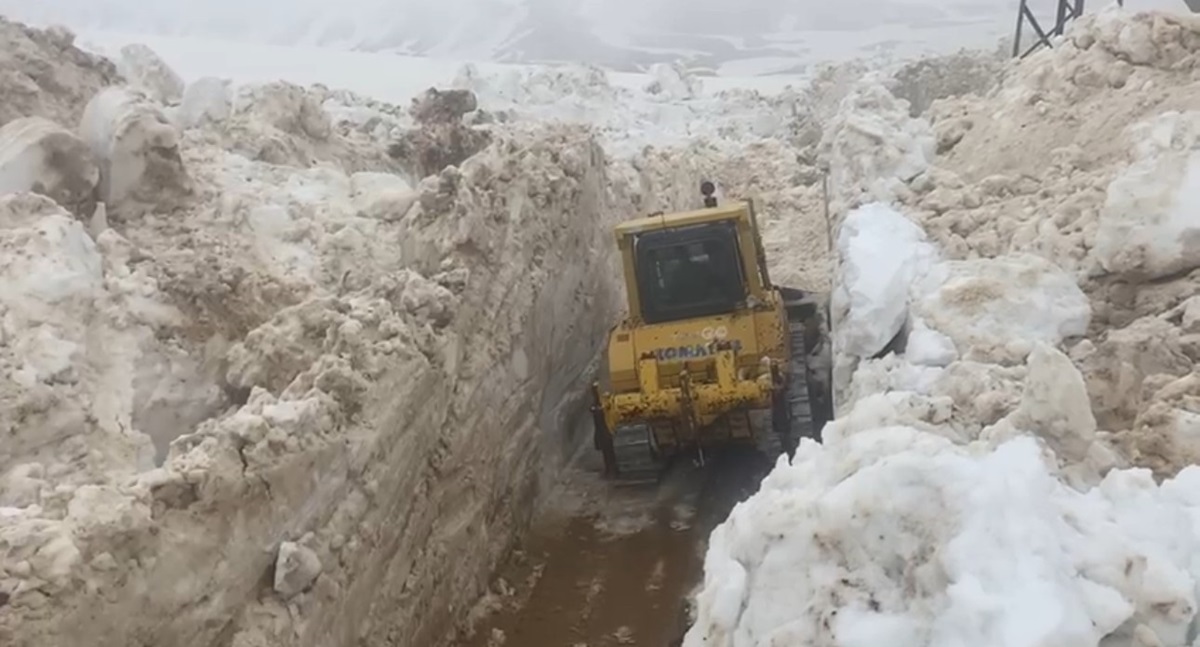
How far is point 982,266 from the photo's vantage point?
5.97 meters

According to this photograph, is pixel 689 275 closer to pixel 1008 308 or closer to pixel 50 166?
pixel 1008 308

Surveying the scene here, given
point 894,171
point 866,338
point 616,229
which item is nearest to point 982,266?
point 866,338

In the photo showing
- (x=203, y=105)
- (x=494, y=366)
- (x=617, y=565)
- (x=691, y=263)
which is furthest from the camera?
(x=203, y=105)

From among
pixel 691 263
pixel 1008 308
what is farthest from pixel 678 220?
pixel 1008 308

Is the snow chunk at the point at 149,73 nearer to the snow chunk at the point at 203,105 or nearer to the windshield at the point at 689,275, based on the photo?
the snow chunk at the point at 203,105

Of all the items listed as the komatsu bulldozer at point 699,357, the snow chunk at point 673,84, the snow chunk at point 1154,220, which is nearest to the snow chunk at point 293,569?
the komatsu bulldozer at point 699,357

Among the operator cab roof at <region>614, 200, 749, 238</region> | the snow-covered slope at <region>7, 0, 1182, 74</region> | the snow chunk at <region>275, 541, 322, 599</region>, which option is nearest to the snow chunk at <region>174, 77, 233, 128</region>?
the operator cab roof at <region>614, 200, 749, 238</region>

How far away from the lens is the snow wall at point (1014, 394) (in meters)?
3.04

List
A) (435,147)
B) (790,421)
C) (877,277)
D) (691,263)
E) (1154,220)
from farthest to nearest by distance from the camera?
(435,147)
(691,263)
(790,421)
(877,277)
(1154,220)

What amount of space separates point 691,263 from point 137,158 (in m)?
4.05

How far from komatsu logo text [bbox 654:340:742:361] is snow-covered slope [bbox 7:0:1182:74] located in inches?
858

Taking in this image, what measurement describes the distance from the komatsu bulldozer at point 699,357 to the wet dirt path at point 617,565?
0.31 meters

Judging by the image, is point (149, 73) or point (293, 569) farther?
point (149, 73)

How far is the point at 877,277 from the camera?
6582 mm
